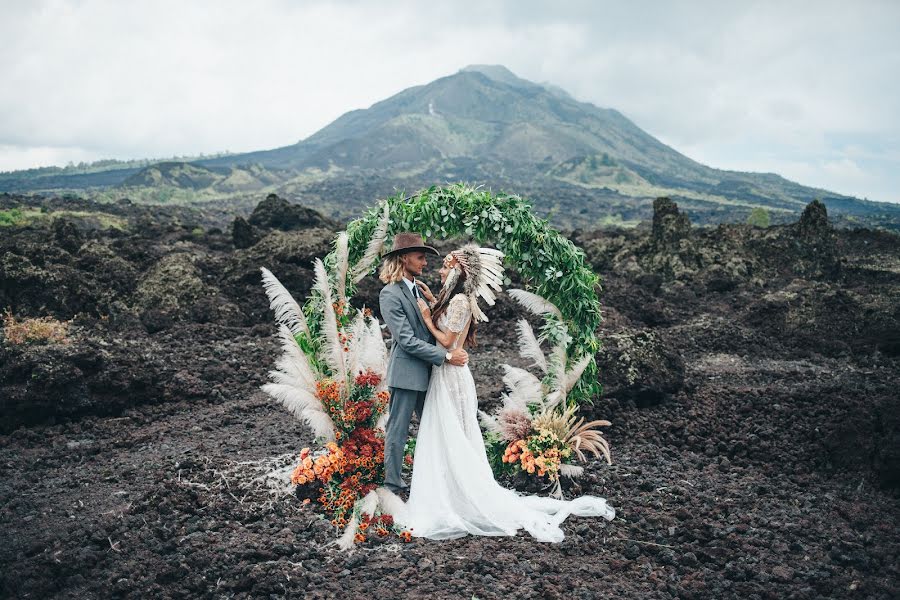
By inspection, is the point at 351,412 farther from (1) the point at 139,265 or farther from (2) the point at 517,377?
(1) the point at 139,265

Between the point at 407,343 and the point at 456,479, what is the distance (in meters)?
1.27

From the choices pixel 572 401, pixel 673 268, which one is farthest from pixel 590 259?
pixel 572 401

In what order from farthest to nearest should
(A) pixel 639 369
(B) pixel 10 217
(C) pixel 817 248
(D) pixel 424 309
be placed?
1. (B) pixel 10 217
2. (C) pixel 817 248
3. (A) pixel 639 369
4. (D) pixel 424 309

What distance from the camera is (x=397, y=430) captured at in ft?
17.5

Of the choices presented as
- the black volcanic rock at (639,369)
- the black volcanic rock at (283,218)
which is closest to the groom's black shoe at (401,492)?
the black volcanic rock at (639,369)

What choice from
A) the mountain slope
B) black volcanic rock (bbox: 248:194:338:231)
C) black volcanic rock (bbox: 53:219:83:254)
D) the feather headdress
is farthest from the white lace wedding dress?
the mountain slope

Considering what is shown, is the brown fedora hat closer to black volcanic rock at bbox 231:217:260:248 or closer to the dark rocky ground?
the dark rocky ground

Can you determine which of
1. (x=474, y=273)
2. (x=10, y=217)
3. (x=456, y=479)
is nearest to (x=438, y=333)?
(x=474, y=273)

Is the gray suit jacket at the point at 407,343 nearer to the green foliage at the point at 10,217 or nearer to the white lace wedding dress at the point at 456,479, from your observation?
the white lace wedding dress at the point at 456,479

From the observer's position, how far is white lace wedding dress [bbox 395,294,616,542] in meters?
5.07

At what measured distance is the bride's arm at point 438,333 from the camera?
5159 millimetres

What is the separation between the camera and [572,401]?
6.47m

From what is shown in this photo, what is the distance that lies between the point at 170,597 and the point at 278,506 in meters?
1.33

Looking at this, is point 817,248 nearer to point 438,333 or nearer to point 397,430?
point 438,333
